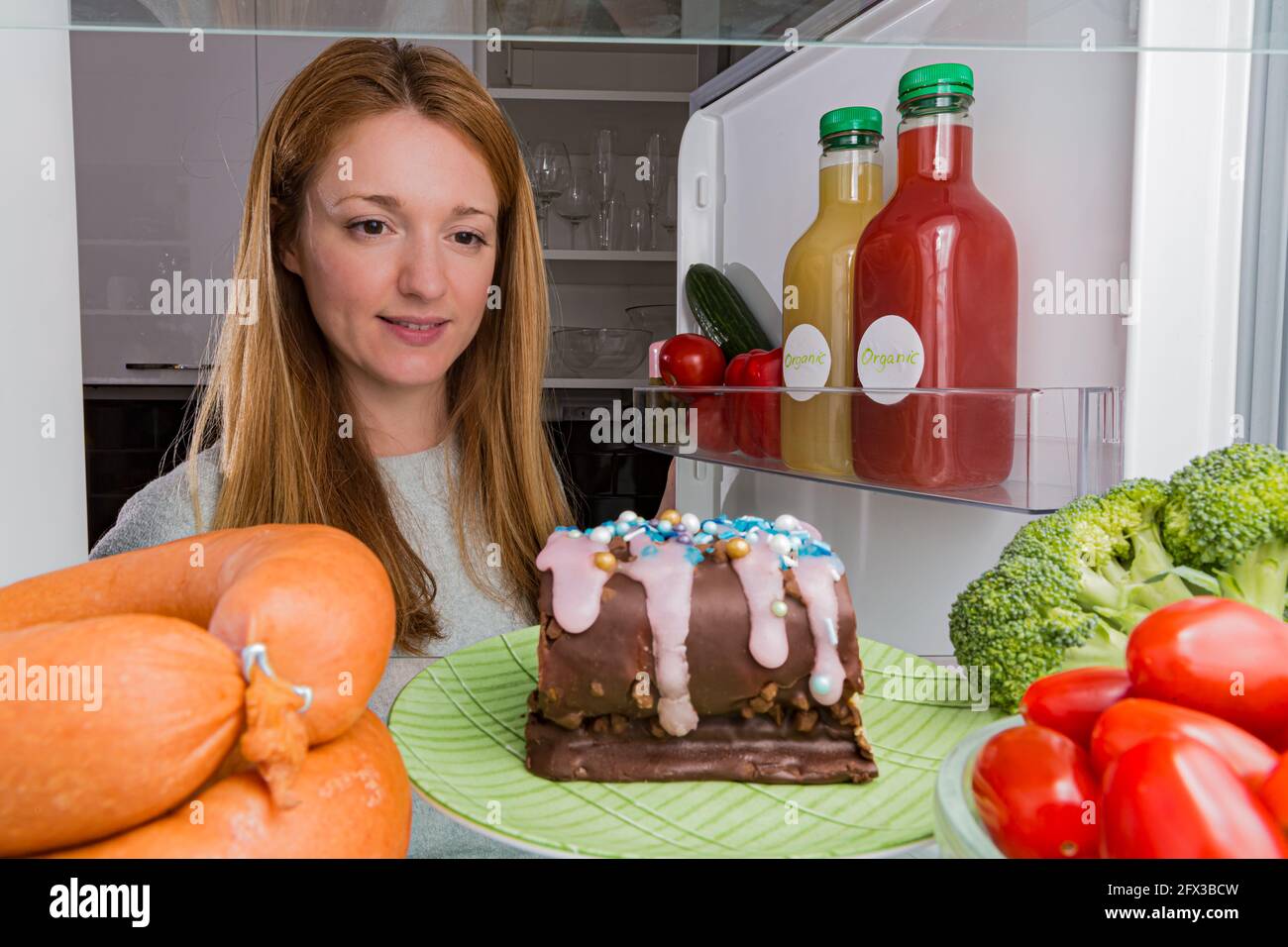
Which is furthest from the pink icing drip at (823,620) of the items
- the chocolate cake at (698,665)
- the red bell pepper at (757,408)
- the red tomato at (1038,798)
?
the red bell pepper at (757,408)

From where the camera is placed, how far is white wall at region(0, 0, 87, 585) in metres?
0.70

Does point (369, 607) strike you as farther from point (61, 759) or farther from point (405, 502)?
point (405, 502)

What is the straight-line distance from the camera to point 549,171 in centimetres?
244

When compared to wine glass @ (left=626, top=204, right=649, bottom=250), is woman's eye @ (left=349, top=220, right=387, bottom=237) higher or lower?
lower

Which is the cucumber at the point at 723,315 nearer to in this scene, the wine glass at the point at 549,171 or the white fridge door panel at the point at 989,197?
the white fridge door panel at the point at 989,197

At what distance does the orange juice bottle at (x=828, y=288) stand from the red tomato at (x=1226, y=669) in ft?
1.46

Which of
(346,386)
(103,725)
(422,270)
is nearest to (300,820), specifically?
(103,725)

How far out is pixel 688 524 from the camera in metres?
0.61

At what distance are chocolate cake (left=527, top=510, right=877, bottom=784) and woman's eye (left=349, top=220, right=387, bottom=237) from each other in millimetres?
576

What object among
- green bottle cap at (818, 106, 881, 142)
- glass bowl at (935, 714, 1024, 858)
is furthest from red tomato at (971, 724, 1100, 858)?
green bottle cap at (818, 106, 881, 142)

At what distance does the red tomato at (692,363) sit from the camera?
1180mm

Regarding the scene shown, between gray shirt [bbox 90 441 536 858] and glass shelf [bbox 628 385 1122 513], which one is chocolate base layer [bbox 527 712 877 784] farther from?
gray shirt [bbox 90 441 536 858]

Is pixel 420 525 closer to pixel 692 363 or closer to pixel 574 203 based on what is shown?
pixel 692 363

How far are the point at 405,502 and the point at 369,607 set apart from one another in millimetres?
821
